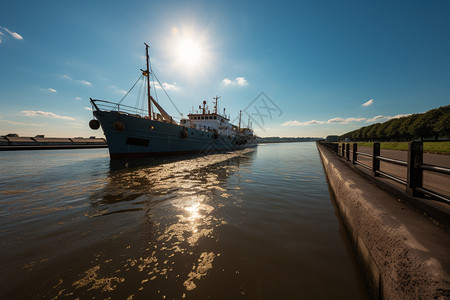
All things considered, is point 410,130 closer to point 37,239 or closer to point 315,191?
point 315,191

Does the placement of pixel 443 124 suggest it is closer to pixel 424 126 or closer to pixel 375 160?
pixel 424 126

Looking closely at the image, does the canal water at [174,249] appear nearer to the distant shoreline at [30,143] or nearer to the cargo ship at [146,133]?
the cargo ship at [146,133]

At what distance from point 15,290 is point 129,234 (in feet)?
4.02

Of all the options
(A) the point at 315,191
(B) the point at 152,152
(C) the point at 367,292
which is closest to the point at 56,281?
(C) the point at 367,292

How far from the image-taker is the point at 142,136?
14672 mm

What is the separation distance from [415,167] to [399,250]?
65.9 inches

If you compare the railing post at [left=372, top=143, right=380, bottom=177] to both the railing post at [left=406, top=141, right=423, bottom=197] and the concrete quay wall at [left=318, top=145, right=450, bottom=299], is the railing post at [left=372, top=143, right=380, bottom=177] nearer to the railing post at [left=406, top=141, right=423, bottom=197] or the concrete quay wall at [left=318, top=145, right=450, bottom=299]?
the railing post at [left=406, top=141, right=423, bottom=197]

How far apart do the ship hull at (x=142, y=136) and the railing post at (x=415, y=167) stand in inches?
586

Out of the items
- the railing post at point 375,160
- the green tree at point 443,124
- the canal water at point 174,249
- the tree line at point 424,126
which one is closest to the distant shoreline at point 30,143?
the canal water at point 174,249

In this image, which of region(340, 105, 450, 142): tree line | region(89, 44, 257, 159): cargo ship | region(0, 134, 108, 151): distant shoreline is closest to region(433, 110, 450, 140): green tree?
region(340, 105, 450, 142): tree line

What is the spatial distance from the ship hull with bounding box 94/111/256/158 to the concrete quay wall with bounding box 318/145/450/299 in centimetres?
1464

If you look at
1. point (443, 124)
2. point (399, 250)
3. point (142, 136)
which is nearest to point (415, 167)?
point (399, 250)

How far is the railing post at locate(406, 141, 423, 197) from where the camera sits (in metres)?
2.39

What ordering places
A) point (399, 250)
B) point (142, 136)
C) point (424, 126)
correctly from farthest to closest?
1. point (424, 126)
2. point (142, 136)
3. point (399, 250)
